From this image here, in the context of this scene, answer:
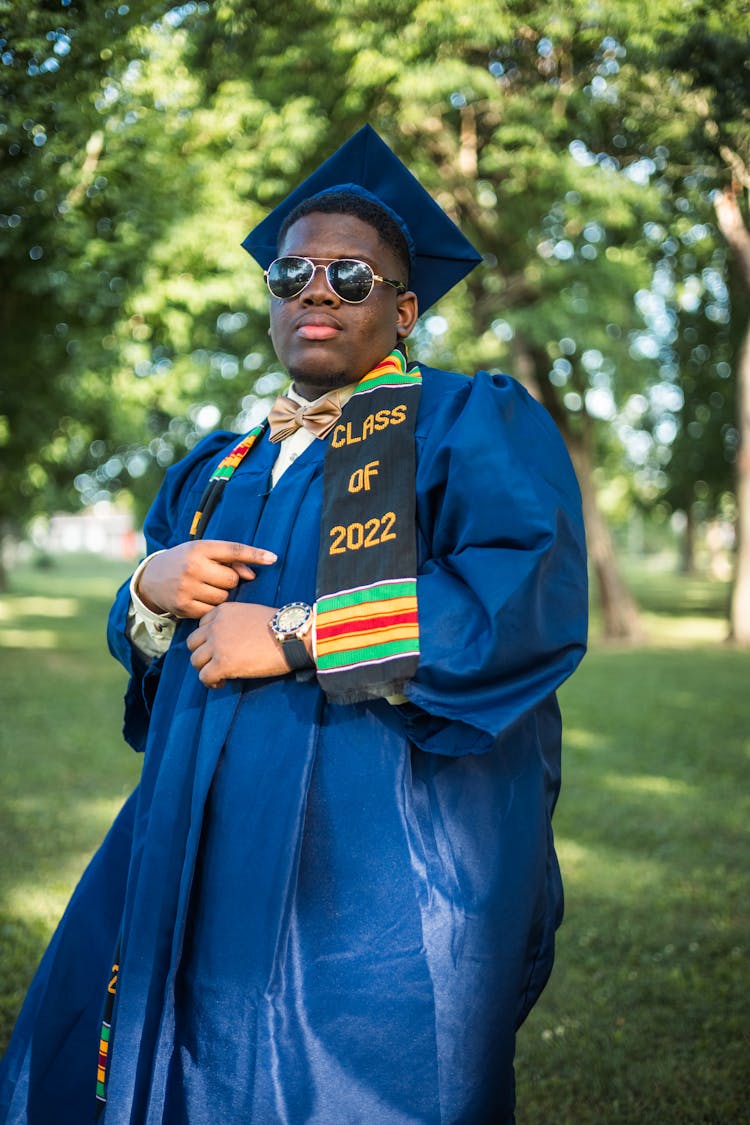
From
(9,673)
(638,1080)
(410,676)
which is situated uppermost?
(9,673)

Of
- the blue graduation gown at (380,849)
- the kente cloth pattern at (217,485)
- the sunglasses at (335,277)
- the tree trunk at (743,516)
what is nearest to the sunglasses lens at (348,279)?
the sunglasses at (335,277)

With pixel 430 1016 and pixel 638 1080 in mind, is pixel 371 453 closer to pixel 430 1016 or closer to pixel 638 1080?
pixel 430 1016

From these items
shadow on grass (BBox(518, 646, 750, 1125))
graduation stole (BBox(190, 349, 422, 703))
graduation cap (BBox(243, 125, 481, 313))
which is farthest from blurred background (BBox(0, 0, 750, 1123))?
graduation stole (BBox(190, 349, 422, 703))

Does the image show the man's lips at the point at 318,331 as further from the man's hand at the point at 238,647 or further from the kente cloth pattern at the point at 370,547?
the man's hand at the point at 238,647

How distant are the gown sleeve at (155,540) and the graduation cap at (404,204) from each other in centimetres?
60

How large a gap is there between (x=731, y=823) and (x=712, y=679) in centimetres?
653

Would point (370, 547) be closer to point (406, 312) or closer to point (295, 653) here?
point (295, 653)

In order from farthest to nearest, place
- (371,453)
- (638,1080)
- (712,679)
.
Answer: (712,679) < (638,1080) < (371,453)

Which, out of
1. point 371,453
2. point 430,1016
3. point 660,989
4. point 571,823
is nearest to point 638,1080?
point 660,989

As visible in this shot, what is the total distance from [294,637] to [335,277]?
81 centimetres

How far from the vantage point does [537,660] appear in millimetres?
1871

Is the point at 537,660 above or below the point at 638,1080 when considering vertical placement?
above

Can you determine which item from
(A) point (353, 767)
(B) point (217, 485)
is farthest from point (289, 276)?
(A) point (353, 767)

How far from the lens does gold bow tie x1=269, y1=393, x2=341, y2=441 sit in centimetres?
224
